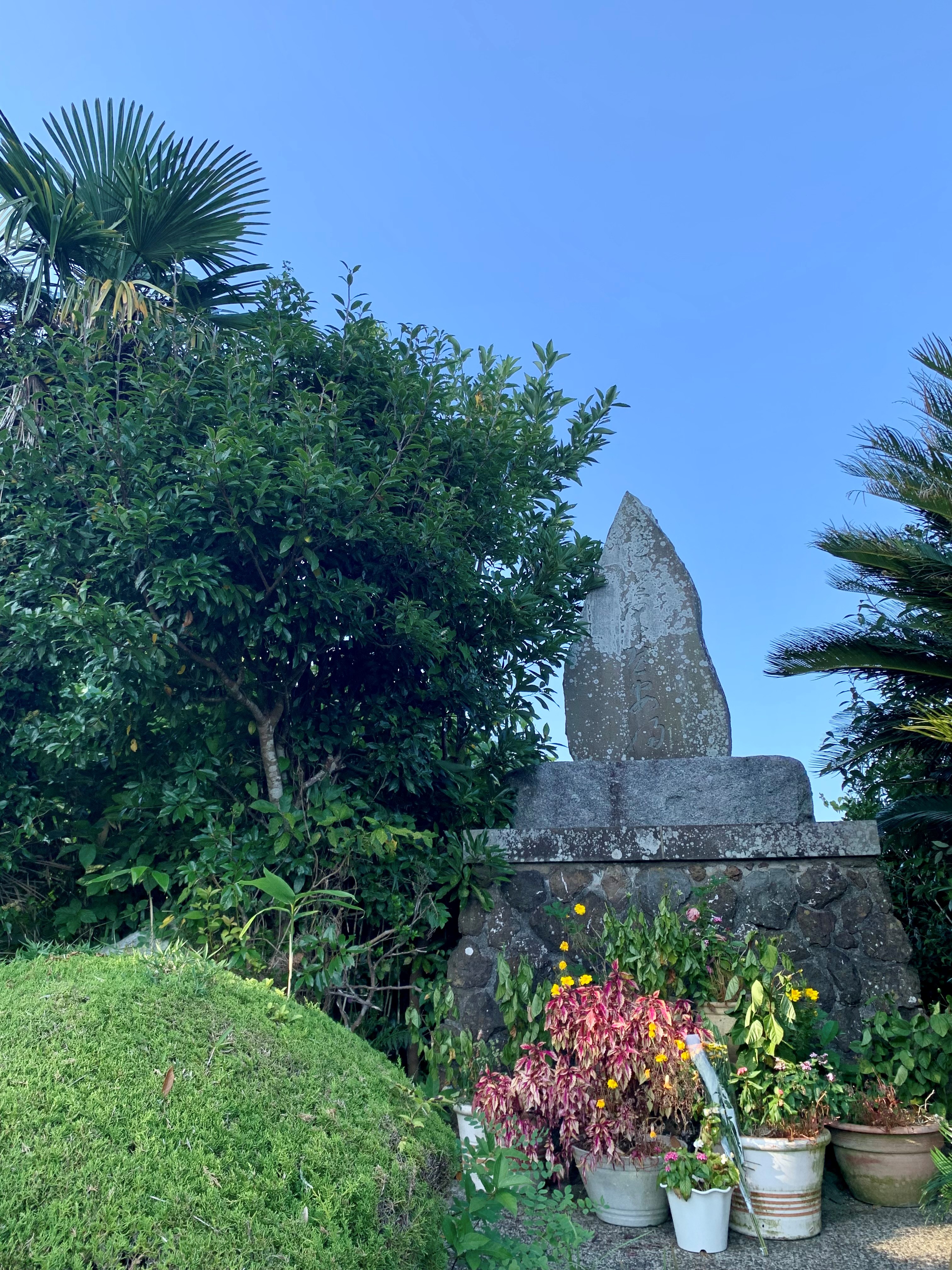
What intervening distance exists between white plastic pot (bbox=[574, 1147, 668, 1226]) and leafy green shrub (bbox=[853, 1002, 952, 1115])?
40.2 inches

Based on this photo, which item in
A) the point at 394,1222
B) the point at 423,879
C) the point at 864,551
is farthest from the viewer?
the point at 864,551

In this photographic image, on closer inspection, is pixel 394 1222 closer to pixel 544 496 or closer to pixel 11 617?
pixel 11 617

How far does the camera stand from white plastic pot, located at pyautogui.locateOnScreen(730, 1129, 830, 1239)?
3666 mm

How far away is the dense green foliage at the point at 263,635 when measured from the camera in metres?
4.77

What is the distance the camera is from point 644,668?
6.05 m

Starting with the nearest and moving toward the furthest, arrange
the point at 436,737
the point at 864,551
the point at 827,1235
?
the point at 827,1235 → the point at 436,737 → the point at 864,551

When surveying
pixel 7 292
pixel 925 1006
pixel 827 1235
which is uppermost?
pixel 7 292

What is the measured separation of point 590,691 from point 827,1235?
10.4 feet

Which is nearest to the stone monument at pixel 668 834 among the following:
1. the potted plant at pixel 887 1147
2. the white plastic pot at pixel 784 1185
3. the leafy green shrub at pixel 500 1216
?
the potted plant at pixel 887 1147

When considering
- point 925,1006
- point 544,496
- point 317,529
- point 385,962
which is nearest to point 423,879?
point 385,962

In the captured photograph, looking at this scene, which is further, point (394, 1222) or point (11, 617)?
point (11, 617)

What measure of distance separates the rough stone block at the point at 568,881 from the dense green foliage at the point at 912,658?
2.12m

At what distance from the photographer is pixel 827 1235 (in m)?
3.70

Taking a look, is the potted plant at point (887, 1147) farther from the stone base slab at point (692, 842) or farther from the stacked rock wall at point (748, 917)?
the stone base slab at point (692, 842)
